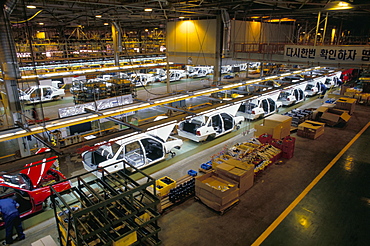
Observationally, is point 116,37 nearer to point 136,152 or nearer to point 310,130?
point 136,152

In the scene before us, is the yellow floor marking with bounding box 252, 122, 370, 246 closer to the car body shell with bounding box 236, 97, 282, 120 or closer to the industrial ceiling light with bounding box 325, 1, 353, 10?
the car body shell with bounding box 236, 97, 282, 120

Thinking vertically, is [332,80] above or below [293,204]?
above

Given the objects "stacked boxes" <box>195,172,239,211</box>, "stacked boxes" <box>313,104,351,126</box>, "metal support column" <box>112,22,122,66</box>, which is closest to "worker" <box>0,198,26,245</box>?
"stacked boxes" <box>195,172,239,211</box>

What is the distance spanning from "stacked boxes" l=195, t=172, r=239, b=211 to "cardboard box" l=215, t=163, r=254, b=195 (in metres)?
0.14

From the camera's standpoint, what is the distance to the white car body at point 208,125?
1066cm

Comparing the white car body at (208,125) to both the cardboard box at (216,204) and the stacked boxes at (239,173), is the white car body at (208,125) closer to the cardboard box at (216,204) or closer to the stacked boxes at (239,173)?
the stacked boxes at (239,173)

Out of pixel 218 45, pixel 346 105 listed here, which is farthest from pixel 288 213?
pixel 218 45

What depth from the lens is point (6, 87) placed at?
9.38 m

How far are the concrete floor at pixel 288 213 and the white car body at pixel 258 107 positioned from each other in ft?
13.7

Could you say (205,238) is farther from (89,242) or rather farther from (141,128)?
(141,128)

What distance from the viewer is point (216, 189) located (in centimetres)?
637

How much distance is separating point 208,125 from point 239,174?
4.37 meters

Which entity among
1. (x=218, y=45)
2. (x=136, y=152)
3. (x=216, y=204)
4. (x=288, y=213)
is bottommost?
(x=288, y=213)

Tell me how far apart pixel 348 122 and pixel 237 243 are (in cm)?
1113
